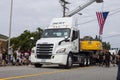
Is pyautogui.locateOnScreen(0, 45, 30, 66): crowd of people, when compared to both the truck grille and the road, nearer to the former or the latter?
the truck grille

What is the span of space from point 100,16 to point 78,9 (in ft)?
43.8

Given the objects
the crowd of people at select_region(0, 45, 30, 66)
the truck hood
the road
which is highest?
the truck hood

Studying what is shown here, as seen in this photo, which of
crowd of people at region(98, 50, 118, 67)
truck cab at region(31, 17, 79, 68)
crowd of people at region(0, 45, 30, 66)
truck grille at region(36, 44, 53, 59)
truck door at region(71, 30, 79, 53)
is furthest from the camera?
crowd of people at region(98, 50, 118, 67)

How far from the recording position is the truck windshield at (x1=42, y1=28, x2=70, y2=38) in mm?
29359

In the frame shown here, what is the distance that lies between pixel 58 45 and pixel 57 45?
0.10m

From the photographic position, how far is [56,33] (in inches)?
1162

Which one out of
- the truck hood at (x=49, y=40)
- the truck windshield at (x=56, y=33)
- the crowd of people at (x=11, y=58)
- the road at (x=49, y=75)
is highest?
the truck windshield at (x=56, y=33)

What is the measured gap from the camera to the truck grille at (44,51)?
2772 centimetres

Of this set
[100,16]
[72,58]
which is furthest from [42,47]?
[100,16]

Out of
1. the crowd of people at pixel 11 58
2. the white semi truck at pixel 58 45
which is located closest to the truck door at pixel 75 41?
the white semi truck at pixel 58 45

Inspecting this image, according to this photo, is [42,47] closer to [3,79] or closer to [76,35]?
[76,35]

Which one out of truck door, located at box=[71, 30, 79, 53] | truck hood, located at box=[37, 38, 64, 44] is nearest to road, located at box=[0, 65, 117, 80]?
truck hood, located at box=[37, 38, 64, 44]

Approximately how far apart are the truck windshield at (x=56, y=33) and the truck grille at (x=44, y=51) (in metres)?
1.58

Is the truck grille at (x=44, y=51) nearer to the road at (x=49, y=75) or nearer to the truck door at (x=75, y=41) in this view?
the truck door at (x=75, y=41)
